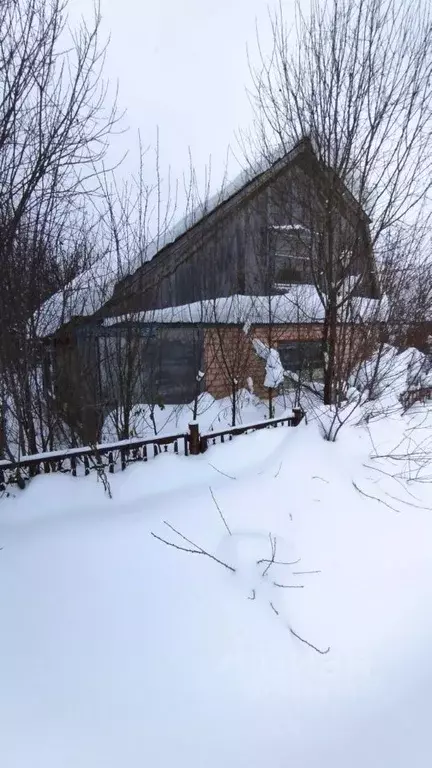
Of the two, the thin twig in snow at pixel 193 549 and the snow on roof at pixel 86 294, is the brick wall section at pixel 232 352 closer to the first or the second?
the snow on roof at pixel 86 294

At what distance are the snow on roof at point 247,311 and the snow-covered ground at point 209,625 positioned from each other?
259 cm

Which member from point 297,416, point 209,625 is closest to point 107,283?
point 297,416

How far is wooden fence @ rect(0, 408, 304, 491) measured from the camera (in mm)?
3030

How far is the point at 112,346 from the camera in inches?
207

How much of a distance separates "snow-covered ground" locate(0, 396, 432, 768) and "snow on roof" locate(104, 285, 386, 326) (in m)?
2.59

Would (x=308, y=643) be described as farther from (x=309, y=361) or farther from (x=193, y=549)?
(x=309, y=361)

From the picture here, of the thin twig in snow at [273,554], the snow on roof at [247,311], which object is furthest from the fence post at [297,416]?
the thin twig in snow at [273,554]

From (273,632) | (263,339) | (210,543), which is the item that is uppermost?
(263,339)

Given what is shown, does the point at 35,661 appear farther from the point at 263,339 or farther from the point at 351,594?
the point at 263,339

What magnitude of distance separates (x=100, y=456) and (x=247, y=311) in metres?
4.23

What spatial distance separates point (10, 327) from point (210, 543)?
2617 millimetres

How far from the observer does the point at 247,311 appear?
6.77m

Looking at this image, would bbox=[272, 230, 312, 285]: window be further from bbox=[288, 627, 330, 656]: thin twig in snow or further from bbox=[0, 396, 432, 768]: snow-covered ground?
bbox=[288, 627, 330, 656]: thin twig in snow

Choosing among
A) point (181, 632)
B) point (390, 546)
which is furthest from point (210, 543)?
point (390, 546)
